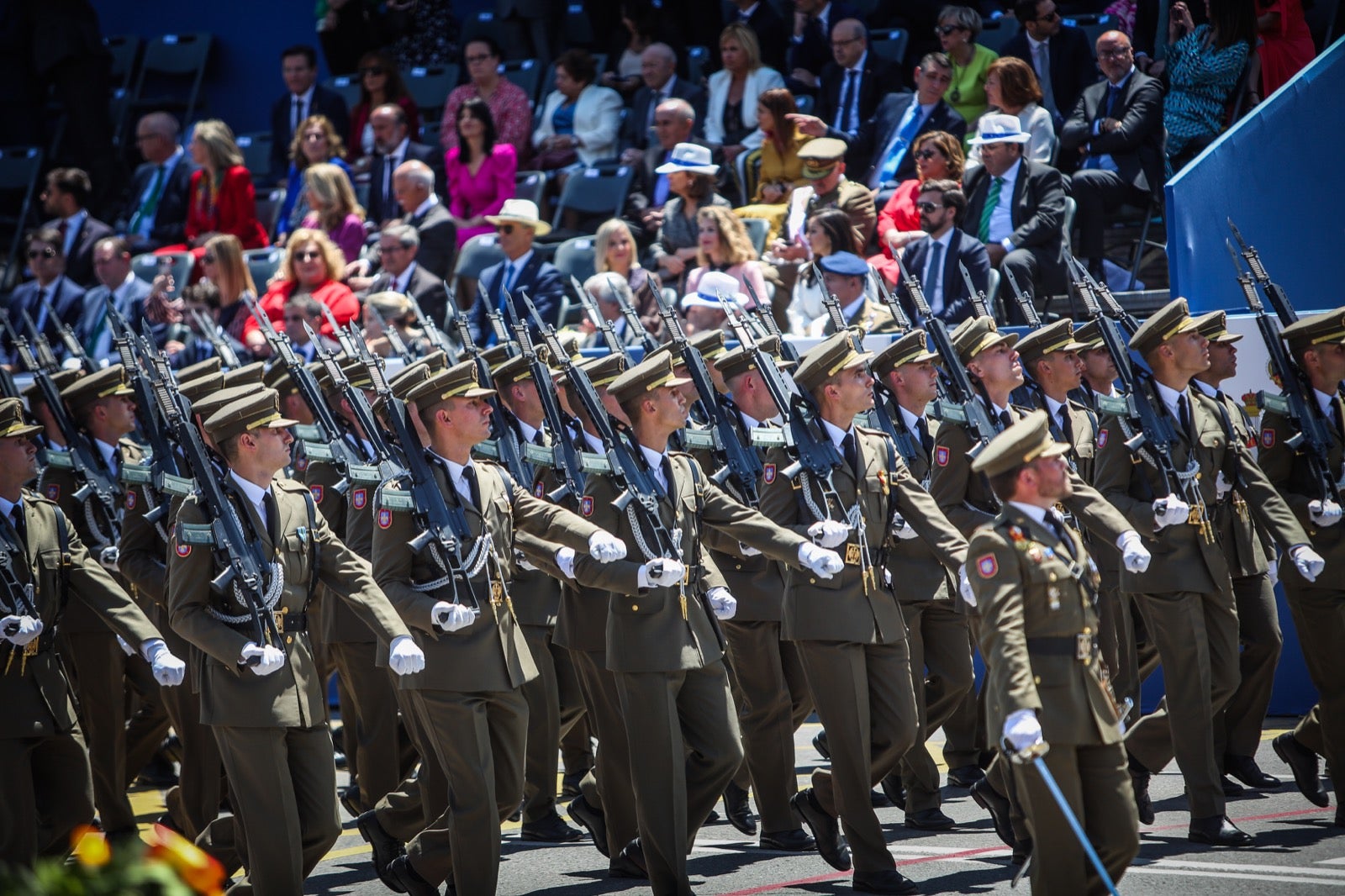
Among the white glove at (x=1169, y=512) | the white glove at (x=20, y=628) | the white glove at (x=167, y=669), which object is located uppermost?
the white glove at (x=20, y=628)

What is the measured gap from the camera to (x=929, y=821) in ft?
23.3

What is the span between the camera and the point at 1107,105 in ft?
33.9

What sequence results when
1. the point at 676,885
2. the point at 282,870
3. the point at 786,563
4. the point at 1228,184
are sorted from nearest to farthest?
the point at 282,870 → the point at 676,885 → the point at 786,563 → the point at 1228,184

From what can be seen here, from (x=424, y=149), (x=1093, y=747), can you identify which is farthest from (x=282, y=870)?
(x=424, y=149)

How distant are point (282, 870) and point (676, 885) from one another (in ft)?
4.36

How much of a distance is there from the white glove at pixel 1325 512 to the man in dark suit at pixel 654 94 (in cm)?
648

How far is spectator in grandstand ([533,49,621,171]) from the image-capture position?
1291 cm

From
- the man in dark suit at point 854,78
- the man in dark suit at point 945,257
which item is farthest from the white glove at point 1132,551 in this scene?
the man in dark suit at point 854,78

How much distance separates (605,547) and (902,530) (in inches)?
76.0

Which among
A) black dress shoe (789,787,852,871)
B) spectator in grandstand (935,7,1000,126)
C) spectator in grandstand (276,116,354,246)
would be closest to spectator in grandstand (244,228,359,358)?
spectator in grandstand (276,116,354,246)

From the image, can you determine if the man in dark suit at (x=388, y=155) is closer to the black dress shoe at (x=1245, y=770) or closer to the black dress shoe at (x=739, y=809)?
the black dress shoe at (x=739, y=809)

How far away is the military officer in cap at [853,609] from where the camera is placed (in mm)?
6152

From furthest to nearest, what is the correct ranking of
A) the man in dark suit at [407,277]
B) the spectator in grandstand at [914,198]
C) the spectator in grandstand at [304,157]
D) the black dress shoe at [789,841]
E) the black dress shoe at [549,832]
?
the spectator in grandstand at [304,157] < the man in dark suit at [407,277] < the spectator in grandstand at [914,198] < the black dress shoe at [549,832] < the black dress shoe at [789,841]

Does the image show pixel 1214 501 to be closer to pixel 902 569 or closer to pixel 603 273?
pixel 902 569
